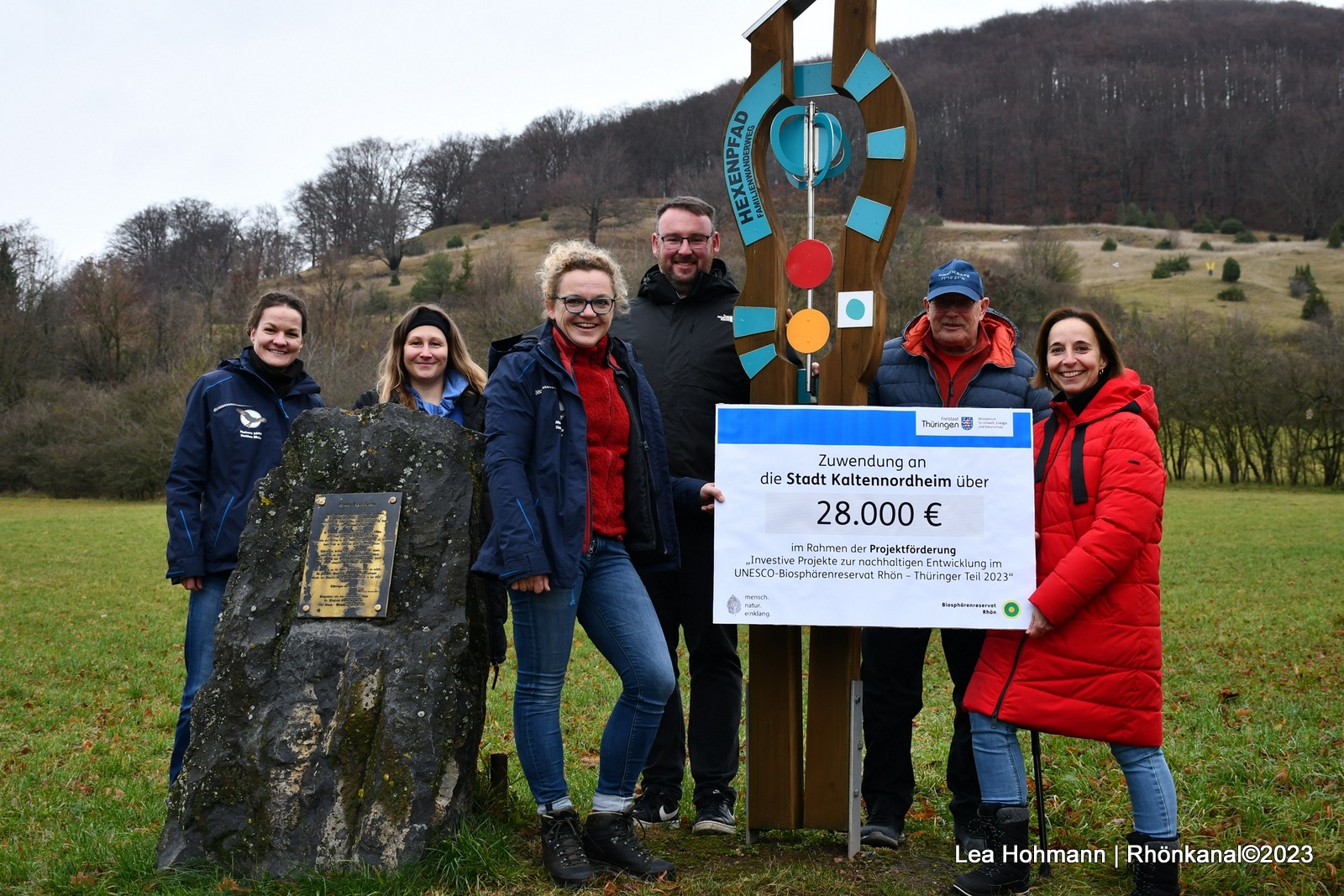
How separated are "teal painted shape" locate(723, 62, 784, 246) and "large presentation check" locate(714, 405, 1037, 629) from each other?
88cm

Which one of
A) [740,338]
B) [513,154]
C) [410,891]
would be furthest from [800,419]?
[513,154]

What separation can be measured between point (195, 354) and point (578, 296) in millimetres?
35700

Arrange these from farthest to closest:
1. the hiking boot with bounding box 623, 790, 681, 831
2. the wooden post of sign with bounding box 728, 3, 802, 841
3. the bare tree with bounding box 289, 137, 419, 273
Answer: the bare tree with bounding box 289, 137, 419, 273 → the hiking boot with bounding box 623, 790, 681, 831 → the wooden post of sign with bounding box 728, 3, 802, 841

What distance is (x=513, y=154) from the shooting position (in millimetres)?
104562

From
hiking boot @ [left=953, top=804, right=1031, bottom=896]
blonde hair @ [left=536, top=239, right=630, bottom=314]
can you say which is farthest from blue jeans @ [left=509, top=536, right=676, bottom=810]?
hiking boot @ [left=953, top=804, right=1031, bottom=896]

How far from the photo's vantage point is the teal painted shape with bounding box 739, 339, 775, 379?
4422 millimetres

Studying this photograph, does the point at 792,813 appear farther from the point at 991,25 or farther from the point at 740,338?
the point at 991,25

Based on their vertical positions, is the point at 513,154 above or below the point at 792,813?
above

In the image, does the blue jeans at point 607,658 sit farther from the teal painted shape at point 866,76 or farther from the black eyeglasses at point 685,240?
the teal painted shape at point 866,76

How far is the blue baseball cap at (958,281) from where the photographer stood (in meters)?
4.14

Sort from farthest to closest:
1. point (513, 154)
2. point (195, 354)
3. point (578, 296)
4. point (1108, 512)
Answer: point (513, 154) → point (195, 354) → point (578, 296) → point (1108, 512)

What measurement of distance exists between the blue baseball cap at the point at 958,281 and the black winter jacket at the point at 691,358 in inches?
36.7

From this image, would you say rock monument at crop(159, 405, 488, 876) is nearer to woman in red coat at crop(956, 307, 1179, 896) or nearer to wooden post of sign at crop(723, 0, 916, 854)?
wooden post of sign at crop(723, 0, 916, 854)

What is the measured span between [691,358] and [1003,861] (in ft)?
8.00
